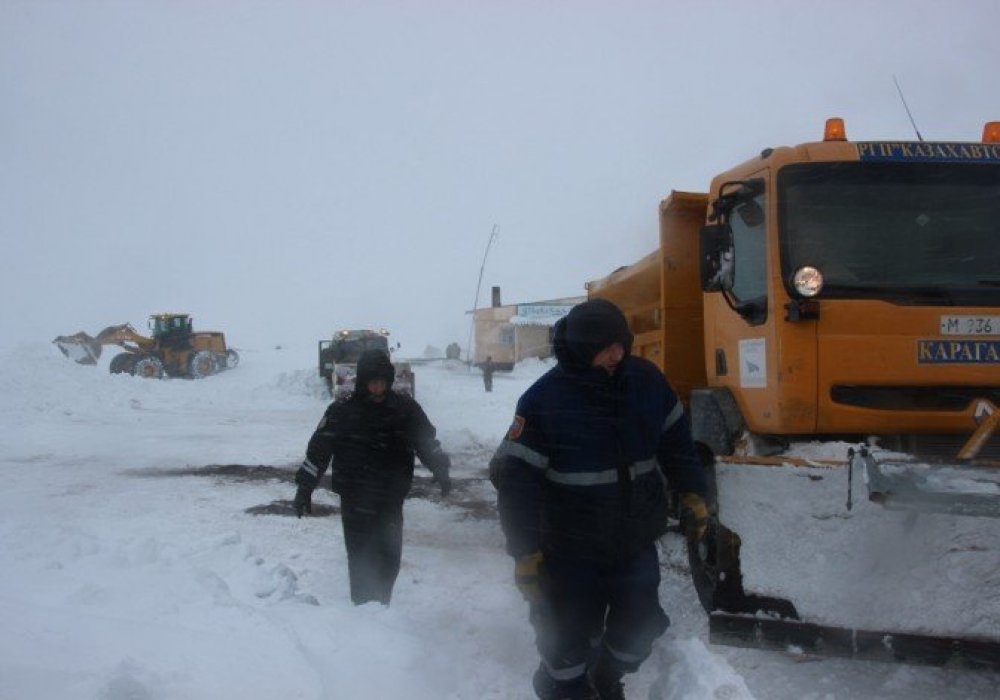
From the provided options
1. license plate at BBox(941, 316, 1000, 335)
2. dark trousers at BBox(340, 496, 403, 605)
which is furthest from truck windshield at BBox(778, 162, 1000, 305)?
dark trousers at BBox(340, 496, 403, 605)

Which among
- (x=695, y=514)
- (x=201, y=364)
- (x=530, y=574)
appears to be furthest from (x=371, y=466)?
(x=201, y=364)

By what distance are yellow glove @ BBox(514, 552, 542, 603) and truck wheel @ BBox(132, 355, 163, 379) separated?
101 feet

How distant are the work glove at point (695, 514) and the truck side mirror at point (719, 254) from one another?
6.61 ft

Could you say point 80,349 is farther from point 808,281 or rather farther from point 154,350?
point 808,281

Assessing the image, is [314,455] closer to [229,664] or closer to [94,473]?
[229,664]

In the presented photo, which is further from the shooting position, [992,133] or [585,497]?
[992,133]

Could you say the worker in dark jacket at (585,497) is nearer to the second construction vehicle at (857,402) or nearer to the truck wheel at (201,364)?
the second construction vehicle at (857,402)

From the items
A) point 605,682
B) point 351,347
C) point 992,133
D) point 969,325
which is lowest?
point 605,682

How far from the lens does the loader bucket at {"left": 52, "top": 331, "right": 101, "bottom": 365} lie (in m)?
30.9

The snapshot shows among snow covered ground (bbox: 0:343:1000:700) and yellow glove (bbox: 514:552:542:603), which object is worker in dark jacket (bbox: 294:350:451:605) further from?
yellow glove (bbox: 514:552:542:603)

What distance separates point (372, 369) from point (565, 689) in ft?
7.42

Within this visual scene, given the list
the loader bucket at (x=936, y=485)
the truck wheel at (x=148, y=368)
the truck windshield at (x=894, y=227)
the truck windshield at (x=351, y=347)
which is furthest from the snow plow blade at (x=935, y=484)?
the truck wheel at (x=148, y=368)

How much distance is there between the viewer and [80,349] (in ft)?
102

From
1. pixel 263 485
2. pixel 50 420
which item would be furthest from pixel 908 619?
pixel 50 420
